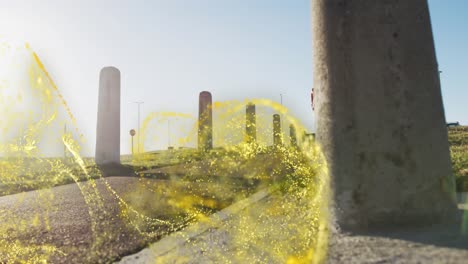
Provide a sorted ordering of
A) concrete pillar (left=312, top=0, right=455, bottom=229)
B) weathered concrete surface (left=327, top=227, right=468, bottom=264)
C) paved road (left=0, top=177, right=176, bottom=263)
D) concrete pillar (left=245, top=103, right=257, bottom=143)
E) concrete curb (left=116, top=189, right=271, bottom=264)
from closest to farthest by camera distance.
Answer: weathered concrete surface (left=327, top=227, right=468, bottom=264) → concrete pillar (left=312, top=0, right=455, bottom=229) → concrete curb (left=116, top=189, right=271, bottom=264) → paved road (left=0, top=177, right=176, bottom=263) → concrete pillar (left=245, top=103, right=257, bottom=143)

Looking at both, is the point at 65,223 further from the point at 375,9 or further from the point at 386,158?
the point at 375,9

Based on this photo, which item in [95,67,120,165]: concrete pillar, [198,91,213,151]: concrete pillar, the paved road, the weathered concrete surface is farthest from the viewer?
[198,91,213,151]: concrete pillar

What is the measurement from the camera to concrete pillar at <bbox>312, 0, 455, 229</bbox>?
2.07m

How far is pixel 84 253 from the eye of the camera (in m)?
2.90

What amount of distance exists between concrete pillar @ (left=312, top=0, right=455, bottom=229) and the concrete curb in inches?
54.3

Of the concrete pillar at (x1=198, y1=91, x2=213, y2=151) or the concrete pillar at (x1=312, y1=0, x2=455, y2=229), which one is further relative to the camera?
the concrete pillar at (x1=198, y1=91, x2=213, y2=151)

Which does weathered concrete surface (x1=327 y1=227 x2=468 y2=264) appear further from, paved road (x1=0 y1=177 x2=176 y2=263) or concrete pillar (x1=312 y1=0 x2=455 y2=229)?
paved road (x1=0 y1=177 x2=176 y2=263)

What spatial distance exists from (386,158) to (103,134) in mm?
12045

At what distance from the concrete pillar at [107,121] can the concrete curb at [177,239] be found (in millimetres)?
9552

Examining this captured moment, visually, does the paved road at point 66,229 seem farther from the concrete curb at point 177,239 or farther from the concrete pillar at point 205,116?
the concrete pillar at point 205,116

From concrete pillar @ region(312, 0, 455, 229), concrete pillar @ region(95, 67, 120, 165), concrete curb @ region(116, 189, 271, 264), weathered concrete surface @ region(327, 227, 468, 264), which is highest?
concrete pillar @ region(95, 67, 120, 165)

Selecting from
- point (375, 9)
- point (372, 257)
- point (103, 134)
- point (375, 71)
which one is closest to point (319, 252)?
point (372, 257)

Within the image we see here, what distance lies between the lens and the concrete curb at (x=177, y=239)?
8.89ft

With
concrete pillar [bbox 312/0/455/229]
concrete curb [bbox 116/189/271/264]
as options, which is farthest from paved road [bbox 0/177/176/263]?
concrete pillar [bbox 312/0/455/229]
